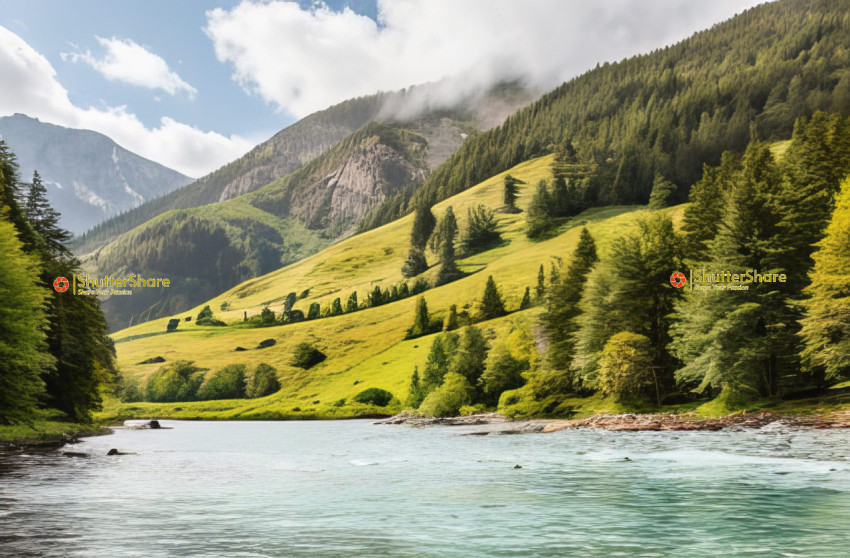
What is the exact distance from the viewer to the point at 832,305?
51000mm

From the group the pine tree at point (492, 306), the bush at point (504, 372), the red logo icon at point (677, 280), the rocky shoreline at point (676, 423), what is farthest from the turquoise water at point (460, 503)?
the pine tree at point (492, 306)

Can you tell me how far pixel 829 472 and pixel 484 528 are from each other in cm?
1931

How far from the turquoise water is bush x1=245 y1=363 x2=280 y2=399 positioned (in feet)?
489

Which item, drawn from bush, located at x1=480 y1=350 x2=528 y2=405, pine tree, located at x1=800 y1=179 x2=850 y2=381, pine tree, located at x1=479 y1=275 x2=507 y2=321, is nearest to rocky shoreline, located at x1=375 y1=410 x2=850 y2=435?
pine tree, located at x1=800 y1=179 x2=850 y2=381

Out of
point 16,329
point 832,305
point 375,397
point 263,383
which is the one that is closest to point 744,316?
point 832,305

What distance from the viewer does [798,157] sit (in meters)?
84.5

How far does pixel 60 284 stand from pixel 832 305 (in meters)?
74.5

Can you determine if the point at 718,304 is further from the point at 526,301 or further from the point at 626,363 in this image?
the point at 526,301

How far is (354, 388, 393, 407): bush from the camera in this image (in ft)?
496

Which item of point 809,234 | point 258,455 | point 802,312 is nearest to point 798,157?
point 809,234

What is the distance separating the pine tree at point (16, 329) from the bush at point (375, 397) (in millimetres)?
104714

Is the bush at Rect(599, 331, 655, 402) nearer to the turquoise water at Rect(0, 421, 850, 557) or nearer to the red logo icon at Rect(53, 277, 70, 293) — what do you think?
the turquoise water at Rect(0, 421, 850, 557)

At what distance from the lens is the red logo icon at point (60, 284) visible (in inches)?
2641

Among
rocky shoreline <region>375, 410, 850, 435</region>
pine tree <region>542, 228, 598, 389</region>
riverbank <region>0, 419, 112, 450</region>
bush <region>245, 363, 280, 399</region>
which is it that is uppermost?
pine tree <region>542, 228, 598, 389</region>
